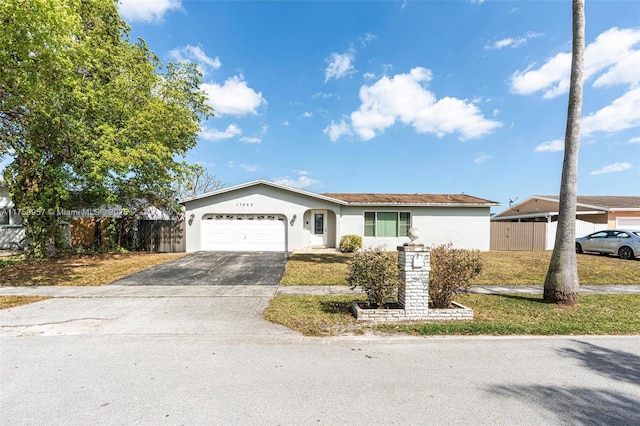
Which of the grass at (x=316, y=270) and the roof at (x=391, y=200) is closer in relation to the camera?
the grass at (x=316, y=270)

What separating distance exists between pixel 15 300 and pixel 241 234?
990cm

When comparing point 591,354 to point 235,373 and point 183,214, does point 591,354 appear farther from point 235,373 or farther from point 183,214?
point 183,214

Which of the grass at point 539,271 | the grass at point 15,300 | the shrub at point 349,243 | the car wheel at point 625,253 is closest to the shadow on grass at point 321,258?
the shrub at point 349,243

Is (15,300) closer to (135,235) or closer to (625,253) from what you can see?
(135,235)

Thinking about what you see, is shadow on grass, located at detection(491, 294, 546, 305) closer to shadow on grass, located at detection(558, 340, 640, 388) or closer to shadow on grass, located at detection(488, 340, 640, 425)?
shadow on grass, located at detection(558, 340, 640, 388)

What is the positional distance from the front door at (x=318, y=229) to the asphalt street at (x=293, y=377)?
1194cm

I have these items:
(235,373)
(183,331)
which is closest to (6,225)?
(183,331)

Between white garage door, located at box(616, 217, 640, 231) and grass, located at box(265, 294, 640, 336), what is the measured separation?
55.9 feet

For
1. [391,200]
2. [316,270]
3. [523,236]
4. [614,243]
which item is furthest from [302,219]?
[614,243]

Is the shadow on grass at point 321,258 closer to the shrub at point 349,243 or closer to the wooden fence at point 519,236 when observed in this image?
the shrub at point 349,243

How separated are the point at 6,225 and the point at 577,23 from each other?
28438mm

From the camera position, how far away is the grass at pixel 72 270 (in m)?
9.12

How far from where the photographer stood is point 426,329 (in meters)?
5.11

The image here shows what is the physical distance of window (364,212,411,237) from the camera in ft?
55.8
